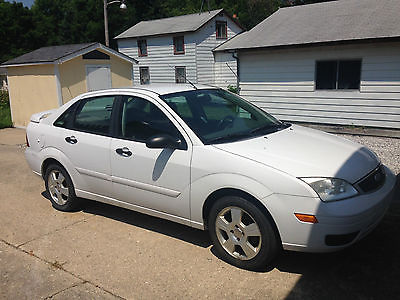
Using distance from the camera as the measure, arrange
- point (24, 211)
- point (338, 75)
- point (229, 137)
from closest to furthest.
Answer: point (229, 137) < point (24, 211) < point (338, 75)

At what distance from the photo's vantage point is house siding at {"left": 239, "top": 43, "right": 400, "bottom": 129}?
35.1ft

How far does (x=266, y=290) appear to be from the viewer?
3.25 metres

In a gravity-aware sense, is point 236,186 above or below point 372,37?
below

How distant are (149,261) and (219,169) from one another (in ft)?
3.88

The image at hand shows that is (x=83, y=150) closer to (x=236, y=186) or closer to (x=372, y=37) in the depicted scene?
(x=236, y=186)

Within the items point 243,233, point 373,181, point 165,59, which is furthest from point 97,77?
point 165,59

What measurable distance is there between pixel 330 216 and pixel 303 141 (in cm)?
101

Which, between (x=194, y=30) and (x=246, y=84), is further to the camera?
(x=194, y=30)

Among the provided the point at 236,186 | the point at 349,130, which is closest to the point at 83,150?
the point at 236,186

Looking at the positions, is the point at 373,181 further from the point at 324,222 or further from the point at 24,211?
the point at 24,211

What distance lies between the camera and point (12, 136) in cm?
1192

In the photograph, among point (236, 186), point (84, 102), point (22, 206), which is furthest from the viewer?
point (22, 206)

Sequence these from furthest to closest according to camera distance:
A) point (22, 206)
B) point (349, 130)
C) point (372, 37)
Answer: point (349, 130)
point (372, 37)
point (22, 206)

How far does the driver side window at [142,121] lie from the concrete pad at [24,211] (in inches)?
61.3
